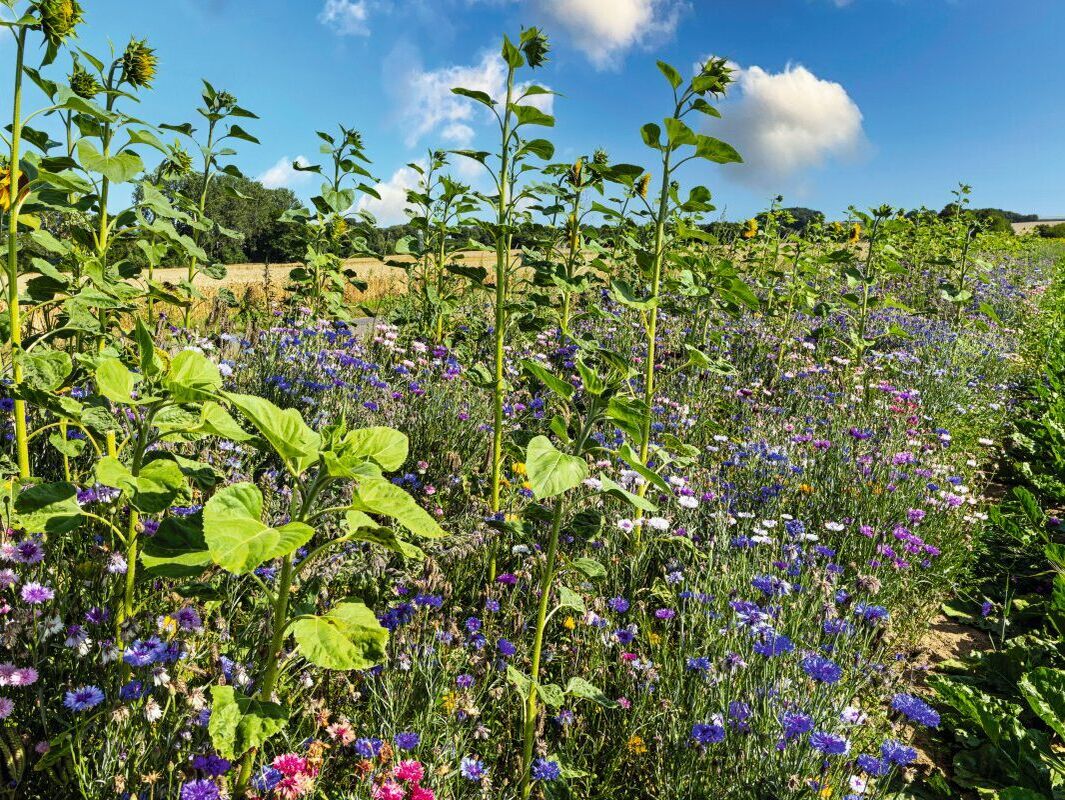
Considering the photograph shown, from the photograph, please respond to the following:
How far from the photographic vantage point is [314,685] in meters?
1.98

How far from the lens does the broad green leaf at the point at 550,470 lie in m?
1.43

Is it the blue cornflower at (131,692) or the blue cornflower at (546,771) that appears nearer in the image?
the blue cornflower at (131,692)

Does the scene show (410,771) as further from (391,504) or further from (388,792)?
(391,504)

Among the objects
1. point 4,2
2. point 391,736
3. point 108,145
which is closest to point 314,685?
point 391,736

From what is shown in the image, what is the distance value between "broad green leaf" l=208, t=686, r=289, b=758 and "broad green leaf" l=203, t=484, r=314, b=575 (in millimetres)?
315

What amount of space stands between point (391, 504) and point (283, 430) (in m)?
0.26

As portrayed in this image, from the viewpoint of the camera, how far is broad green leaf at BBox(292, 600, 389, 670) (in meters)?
1.10

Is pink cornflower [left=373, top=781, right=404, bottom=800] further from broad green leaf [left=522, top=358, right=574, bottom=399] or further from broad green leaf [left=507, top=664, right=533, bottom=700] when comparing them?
broad green leaf [left=522, top=358, right=574, bottom=399]

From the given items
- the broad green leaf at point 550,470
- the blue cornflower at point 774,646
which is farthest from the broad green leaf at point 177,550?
the blue cornflower at point 774,646

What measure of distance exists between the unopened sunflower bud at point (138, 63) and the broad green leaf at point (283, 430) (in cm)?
205

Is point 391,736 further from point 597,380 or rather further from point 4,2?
point 4,2

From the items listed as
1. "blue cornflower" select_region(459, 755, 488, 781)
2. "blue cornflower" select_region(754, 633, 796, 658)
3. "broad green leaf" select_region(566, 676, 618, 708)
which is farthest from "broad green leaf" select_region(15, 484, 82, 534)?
"blue cornflower" select_region(754, 633, 796, 658)

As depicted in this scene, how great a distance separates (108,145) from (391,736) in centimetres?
230

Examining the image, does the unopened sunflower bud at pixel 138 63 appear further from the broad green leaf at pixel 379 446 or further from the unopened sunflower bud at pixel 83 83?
the broad green leaf at pixel 379 446
